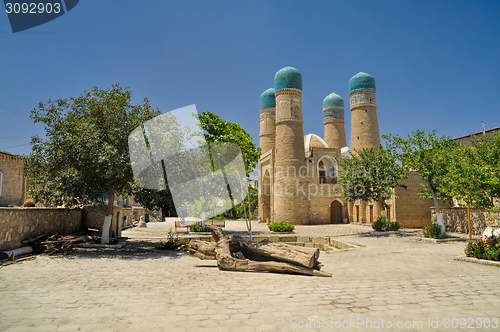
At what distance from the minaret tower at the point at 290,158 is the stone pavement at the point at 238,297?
17894 mm

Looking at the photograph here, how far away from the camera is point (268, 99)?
33844mm

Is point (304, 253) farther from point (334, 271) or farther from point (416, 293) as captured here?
point (416, 293)

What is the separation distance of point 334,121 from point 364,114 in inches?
289

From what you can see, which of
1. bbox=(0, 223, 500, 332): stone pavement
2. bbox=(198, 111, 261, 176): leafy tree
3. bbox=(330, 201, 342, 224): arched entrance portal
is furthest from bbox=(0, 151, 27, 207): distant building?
bbox=(330, 201, 342, 224): arched entrance portal

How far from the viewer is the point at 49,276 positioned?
668 cm

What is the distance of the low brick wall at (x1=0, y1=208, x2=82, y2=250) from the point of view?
8.48 metres

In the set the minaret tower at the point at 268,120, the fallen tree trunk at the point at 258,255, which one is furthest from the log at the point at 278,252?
the minaret tower at the point at 268,120

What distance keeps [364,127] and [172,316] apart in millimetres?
27348

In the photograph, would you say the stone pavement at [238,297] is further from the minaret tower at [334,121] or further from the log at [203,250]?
the minaret tower at [334,121]

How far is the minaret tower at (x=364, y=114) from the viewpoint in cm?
2831

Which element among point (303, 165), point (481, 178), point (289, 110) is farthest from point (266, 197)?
point (481, 178)

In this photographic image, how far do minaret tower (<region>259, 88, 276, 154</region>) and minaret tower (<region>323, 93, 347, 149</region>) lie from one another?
676cm

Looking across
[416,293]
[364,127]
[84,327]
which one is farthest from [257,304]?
[364,127]

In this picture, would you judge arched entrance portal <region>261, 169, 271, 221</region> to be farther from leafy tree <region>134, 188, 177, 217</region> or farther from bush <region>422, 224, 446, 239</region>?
leafy tree <region>134, 188, 177, 217</region>
